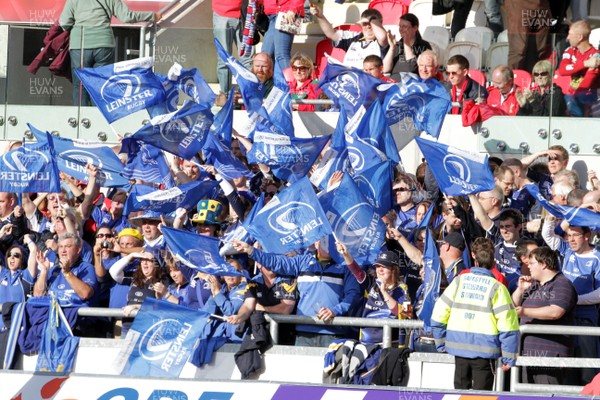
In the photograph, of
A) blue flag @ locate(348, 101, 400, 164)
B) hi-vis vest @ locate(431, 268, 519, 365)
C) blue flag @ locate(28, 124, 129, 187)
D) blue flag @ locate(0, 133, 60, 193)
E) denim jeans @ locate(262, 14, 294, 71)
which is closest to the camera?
hi-vis vest @ locate(431, 268, 519, 365)

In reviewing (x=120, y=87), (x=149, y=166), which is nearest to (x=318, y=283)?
(x=149, y=166)

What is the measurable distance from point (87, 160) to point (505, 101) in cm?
433

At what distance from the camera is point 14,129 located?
54.9ft

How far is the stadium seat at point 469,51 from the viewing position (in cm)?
1547

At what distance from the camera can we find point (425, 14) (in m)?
19.0

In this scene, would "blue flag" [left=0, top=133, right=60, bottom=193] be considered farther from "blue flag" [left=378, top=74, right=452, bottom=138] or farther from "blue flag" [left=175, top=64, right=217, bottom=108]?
"blue flag" [left=378, top=74, right=452, bottom=138]

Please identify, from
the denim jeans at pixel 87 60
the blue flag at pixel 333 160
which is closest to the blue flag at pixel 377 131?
the blue flag at pixel 333 160

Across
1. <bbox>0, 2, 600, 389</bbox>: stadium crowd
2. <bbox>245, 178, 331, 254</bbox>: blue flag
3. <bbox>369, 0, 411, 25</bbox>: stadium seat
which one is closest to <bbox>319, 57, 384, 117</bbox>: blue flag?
<bbox>0, 2, 600, 389</bbox>: stadium crowd

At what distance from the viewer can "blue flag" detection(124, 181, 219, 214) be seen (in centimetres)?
1377

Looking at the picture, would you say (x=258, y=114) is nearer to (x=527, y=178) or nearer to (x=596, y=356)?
(x=527, y=178)

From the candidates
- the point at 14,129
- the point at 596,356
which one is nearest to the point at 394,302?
the point at 596,356

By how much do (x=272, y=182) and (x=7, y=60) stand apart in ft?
12.9

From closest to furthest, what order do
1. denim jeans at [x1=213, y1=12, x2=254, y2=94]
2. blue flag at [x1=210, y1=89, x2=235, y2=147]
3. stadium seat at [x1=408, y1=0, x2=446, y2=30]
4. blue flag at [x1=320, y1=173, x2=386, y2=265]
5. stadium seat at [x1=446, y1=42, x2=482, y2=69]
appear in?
blue flag at [x1=320, y1=173, x2=386, y2=265] < blue flag at [x1=210, y1=89, x2=235, y2=147] < stadium seat at [x1=446, y1=42, x2=482, y2=69] < denim jeans at [x1=213, y1=12, x2=254, y2=94] < stadium seat at [x1=408, y1=0, x2=446, y2=30]

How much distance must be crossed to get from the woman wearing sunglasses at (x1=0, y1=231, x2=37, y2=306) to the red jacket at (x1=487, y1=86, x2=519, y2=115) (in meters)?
4.96
